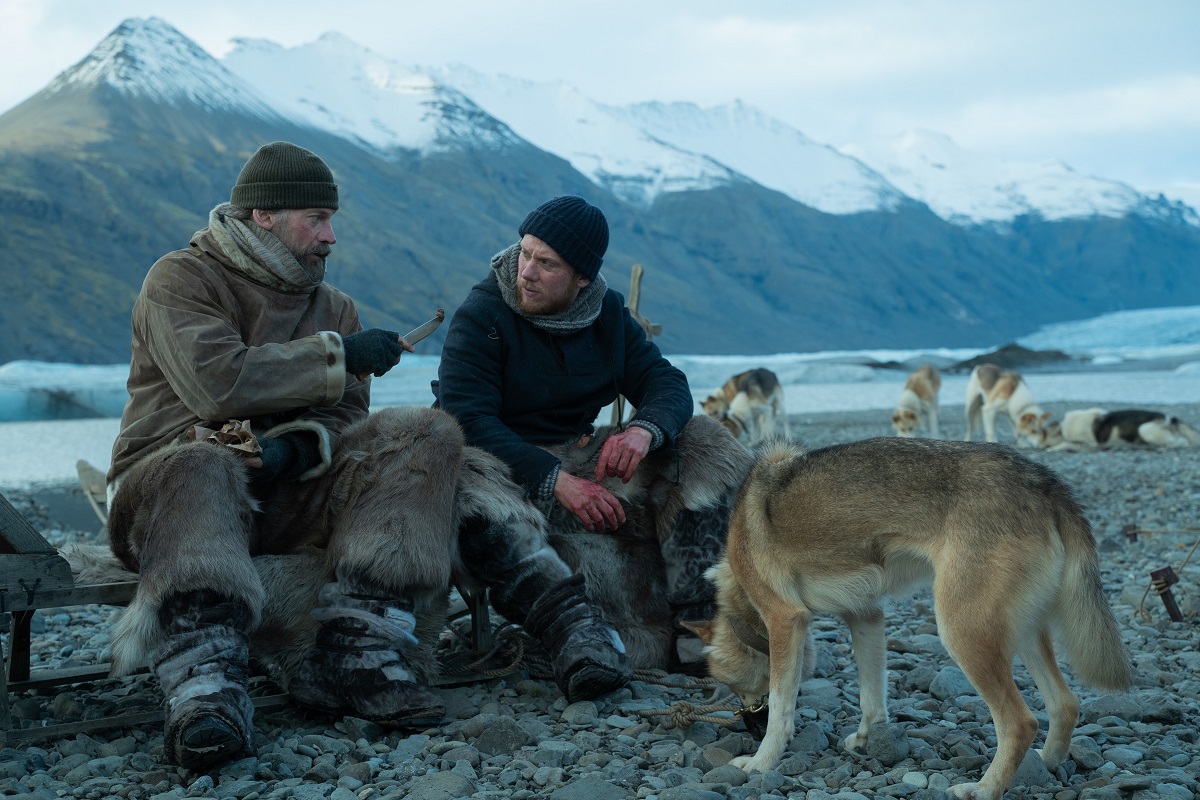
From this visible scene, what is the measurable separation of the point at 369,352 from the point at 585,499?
1123 millimetres

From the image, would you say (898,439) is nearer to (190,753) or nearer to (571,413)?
(571,413)

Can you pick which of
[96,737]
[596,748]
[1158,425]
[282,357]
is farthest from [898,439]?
[1158,425]

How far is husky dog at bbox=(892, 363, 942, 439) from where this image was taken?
21.4 meters

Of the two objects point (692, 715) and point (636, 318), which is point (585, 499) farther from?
point (636, 318)

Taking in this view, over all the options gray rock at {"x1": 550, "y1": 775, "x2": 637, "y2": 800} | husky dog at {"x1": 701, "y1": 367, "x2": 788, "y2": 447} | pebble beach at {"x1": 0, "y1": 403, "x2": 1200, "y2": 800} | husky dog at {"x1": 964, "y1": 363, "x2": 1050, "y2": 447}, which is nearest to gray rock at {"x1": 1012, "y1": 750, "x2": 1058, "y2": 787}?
pebble beach at {"x1": 0, "y1": 403, "x2": 1200, "y2": 800}

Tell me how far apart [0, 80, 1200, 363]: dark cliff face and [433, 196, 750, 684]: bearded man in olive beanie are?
94.1m

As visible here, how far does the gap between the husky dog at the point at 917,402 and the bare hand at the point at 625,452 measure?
1722 centimetres

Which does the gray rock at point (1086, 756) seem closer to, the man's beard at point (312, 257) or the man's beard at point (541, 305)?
the man's beard at point (541, 305)

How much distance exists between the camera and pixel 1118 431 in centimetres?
2023

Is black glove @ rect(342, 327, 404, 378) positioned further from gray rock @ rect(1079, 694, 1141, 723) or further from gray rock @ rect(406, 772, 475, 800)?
gray rock @ rect(1079, 694, 1141, 723)

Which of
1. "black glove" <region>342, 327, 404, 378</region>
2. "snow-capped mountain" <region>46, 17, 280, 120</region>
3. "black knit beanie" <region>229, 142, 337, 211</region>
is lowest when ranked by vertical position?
"black glove" <region>342, 327, 404, 378</region>

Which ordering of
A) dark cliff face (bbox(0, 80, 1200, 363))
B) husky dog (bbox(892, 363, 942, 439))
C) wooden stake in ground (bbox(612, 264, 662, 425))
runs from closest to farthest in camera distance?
wooden stake in ground (bbox(612, 264, 662, 425)) < husky dog (bbox(892, 363, 942, 439)) < dark cliff face (bbox(0, 80, 1200, 363))

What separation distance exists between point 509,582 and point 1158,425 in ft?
59.7

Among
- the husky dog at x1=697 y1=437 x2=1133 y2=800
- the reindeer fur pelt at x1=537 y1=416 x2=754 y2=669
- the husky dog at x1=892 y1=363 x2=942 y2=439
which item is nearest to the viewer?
the husky dog at x1=697 y1=437 x2=1133 y2=800
